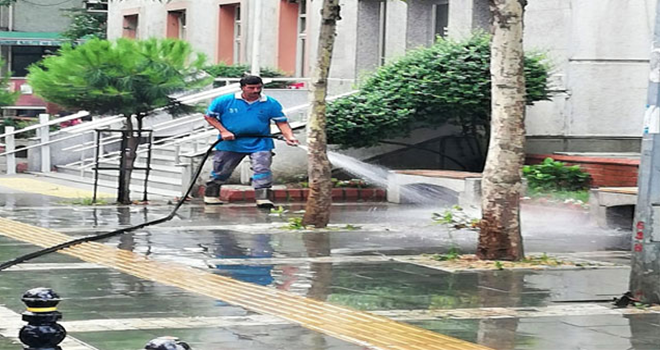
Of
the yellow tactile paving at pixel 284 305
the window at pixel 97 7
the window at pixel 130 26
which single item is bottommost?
the yellow tactile paving at pixel 284 305

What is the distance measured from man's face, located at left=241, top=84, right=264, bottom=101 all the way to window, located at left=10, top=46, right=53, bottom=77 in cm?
4102

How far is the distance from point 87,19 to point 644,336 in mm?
37647

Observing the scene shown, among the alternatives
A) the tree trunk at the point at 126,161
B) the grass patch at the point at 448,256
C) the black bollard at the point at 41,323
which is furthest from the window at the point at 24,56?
the black bollard at the point at 41,323

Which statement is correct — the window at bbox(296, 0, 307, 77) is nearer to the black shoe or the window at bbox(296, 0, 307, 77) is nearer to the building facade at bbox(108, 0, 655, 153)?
the building facade at bbox(108, 0, 655, 153)

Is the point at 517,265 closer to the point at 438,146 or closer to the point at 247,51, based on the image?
the point at 438,146

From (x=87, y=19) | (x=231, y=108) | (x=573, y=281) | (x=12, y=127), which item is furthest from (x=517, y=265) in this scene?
(x=87, y=19)

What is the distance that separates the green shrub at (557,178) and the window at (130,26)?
21.6 metres

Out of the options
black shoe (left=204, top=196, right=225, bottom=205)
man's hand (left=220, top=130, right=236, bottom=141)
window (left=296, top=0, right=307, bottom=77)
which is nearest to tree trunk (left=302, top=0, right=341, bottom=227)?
man's hand (left=220, top=130, right=236, bottom=141)

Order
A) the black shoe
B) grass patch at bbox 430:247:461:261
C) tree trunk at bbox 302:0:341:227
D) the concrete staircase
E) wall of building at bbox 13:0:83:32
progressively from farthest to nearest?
wall of building at bbox 13:0:83:32
the concrete staircase
the black shoe
tree trunk at bbox 302:0:341:227
grass patch at bbox 430:247:461:261

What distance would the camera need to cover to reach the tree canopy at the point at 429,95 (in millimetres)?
21094

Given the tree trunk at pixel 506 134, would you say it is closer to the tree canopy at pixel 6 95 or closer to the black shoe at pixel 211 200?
the black shoe at pixel 211 200

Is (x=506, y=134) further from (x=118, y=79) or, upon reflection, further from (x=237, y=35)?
(x=237, y=35)

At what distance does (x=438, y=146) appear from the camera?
931 inches

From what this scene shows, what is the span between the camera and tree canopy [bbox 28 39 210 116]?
1934 centimetres
